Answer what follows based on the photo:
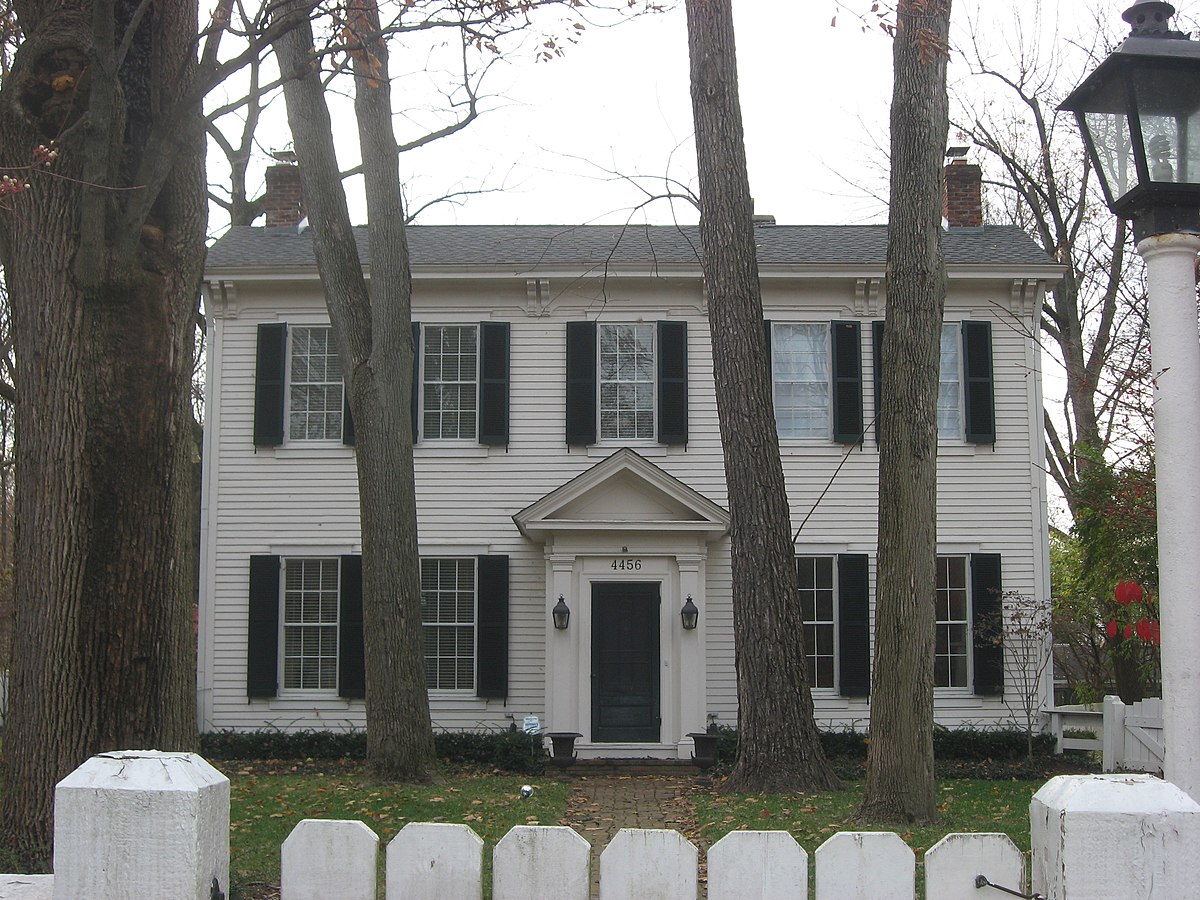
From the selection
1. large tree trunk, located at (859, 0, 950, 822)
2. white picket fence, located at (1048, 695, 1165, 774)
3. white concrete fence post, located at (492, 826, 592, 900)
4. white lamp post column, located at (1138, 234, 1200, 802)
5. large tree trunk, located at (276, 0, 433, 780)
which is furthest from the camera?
white picket fence, located at (1048, 695, 1165, 774)

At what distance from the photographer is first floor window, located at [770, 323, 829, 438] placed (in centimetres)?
1662

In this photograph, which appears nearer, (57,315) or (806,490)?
(57,315)

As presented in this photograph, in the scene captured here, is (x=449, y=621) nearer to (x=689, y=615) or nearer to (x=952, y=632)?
(x=689, y=615)

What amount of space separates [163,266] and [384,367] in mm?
7507

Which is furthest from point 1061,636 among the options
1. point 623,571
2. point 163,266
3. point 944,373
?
point 163,266

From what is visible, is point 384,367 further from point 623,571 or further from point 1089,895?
point 1089,895

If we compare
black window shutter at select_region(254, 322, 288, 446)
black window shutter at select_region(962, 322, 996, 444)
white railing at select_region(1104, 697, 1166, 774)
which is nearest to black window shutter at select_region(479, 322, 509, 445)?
black window shutter at select_region(254, 322, 288, 446)

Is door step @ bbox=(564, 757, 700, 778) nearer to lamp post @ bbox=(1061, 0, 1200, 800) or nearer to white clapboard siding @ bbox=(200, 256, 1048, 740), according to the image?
white clapboard siding @ bbox=(200, 256, 1048, 740)

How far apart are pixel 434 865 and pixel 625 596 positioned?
12.9 m

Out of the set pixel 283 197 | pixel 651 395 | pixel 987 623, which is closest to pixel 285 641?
pixel 651 395

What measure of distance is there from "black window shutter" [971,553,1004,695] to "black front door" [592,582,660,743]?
4286 millimetres

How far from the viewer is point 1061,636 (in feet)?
56.7

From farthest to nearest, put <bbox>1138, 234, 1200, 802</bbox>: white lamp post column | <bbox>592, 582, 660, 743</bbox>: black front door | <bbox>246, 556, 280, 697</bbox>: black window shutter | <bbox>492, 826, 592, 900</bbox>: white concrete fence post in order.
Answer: <bbox>246, 556, 280, 697</bbox>: black window shutter
<bbox>592, 582, 660, 743</bbox>: black front door
<bbox>1138, 234, 1200, 802</bbox>: white lamp post column
<bbox>492, 826, 592, 900</bbox>: white concrete fence post

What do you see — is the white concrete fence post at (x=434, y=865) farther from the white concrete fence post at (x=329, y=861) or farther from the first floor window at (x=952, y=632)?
the first floor window at (x=952, y=632)
